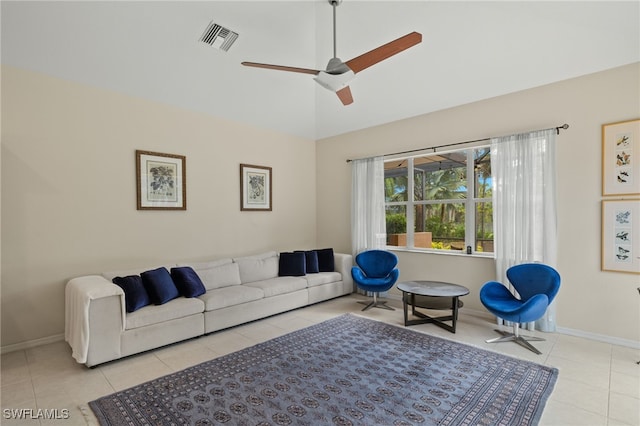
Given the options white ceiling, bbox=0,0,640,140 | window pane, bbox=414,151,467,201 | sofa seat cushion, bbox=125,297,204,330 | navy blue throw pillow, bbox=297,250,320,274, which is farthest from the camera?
A: navy blue throw pillow, bbox=297,250,320,274

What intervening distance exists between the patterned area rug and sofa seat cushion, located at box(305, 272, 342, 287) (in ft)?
5.19

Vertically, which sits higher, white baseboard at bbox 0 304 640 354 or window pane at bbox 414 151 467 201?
window pane at bbox 414 151 467 201

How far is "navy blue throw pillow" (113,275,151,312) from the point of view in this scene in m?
3.29

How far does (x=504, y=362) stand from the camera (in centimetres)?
303

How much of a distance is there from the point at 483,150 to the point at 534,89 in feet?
3.08

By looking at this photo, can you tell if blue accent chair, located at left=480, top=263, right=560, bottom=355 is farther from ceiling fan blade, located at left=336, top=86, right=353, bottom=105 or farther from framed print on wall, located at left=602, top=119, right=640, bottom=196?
ceiling fan blade, located at left=336, top=86, right=353, bottom=105

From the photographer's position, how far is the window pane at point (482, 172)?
4527mm

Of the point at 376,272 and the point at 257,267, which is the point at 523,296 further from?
the point at 257,267

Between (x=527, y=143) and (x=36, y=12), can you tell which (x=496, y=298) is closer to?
(x=527, y=143)

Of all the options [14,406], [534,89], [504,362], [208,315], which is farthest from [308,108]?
[14,406]

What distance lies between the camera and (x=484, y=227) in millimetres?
4531

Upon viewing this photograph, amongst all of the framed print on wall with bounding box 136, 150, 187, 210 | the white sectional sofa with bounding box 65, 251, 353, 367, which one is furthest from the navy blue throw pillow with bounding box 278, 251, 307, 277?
the framed print on wall with bounding box 136, 150, 187, 210

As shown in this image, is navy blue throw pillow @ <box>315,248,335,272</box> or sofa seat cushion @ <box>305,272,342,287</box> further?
navy blue throw pillow @ <box>315,248,335,272</box>

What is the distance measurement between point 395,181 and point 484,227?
165 cm
